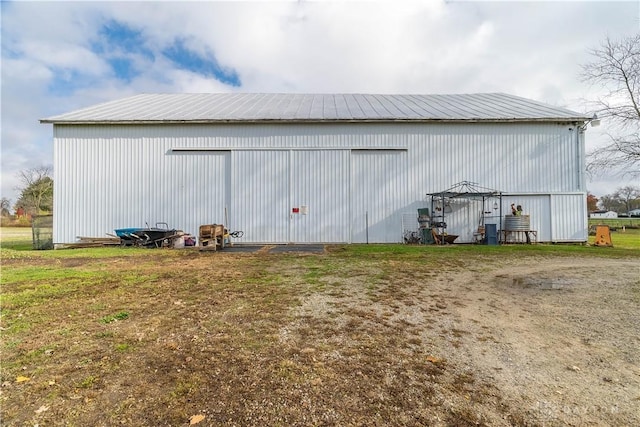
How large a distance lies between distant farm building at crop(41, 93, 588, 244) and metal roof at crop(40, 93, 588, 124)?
0.16 metres

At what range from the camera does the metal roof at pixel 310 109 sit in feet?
49.6

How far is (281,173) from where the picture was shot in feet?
49.7

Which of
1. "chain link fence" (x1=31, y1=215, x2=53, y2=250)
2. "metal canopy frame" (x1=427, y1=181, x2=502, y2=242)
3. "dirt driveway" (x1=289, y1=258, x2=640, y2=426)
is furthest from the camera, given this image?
"metal canopy frame" (x1=427, y1=181, x2=502, y2=242)

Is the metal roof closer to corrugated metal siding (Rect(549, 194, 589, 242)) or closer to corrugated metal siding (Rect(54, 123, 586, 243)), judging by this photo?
corrugated metal siding (Rect(54, 123, 586, 243))

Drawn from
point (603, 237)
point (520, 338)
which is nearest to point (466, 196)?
point (603, 237)

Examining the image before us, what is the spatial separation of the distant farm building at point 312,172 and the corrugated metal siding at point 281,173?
5 cm

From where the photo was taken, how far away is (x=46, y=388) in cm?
259

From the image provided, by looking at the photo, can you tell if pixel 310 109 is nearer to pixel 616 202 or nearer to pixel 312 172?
pixel 312 172

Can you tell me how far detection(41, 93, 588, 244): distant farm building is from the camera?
49.4 ft

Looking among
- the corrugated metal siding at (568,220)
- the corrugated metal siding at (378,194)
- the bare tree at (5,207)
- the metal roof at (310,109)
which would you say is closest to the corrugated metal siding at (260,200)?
the metal roof at (310,109)

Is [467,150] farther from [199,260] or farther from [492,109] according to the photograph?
[199,260]

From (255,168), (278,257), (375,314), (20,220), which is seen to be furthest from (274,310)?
(20,220)

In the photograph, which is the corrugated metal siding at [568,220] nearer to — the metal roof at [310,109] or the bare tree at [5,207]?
the metal roof at [310,109]

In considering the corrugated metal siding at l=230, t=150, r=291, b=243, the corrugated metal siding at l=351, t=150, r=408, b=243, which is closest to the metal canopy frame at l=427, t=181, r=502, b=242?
the corrugated metal siding at l=351, t=150, r=408, b=243
